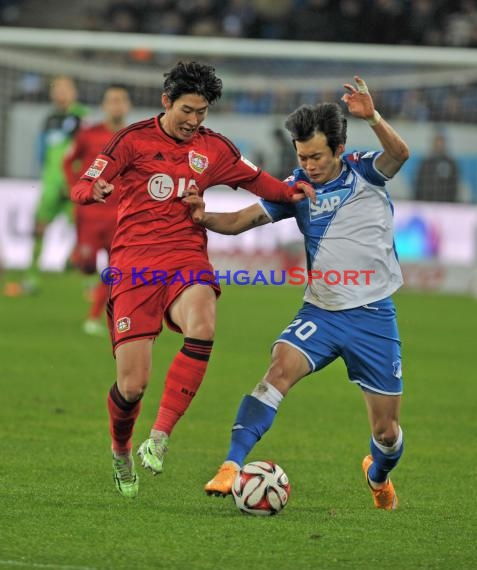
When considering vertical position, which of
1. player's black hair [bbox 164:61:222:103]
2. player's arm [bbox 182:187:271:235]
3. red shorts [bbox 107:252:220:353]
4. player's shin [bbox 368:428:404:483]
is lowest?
player's shin [bbox 368:428:404:483]

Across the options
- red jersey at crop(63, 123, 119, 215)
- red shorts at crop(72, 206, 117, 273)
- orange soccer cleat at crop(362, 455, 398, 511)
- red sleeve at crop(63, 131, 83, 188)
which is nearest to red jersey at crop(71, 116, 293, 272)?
orange soccer cleat at crop(362, 455, 398, 511)

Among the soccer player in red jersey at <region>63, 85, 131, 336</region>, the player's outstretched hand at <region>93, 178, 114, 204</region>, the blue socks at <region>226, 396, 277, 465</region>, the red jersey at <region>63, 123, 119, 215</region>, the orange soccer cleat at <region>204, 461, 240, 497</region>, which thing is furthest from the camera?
the red jersey at <region>63, 123, 119, 215</region>

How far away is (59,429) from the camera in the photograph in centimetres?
932

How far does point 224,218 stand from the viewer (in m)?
7.03

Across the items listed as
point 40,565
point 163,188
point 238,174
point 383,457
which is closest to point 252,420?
point 383,457

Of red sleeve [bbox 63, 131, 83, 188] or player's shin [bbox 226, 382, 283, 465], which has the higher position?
player's shin [bbox 226, 382, 283, 465]

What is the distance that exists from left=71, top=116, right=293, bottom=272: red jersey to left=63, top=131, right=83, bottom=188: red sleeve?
316 inches

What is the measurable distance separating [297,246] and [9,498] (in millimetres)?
15076

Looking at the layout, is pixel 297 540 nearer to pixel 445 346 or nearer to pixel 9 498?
pixel 9 498

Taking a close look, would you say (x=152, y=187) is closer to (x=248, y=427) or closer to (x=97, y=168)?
(x=97, y=168)

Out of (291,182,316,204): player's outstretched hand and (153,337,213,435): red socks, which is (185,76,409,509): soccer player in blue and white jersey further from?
(153,337,213,435): red socks

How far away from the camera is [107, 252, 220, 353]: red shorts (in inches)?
267

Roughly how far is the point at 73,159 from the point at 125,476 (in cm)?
873

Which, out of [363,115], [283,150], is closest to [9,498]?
[363,115]
